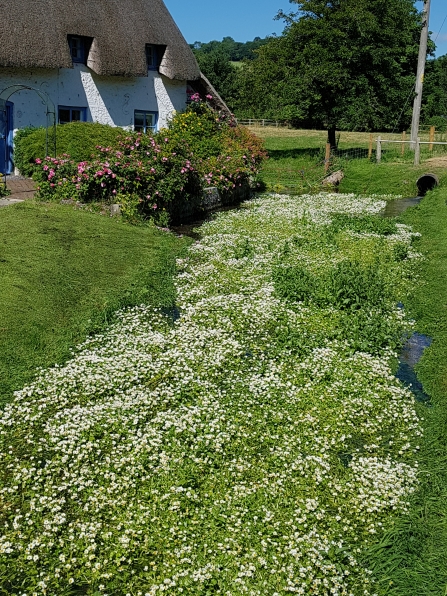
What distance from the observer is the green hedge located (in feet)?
66.1

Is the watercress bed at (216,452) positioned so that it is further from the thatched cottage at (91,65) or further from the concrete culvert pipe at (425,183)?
the concrete culvert pipe at (425,183)

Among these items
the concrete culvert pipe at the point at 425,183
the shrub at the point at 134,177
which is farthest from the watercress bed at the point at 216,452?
the concrete culvert pipe at the point at 425,183

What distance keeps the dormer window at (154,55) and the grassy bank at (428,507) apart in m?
21.0

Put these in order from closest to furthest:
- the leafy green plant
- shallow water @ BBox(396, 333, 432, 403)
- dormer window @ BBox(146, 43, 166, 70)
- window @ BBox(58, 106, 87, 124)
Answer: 1. shallow water @ BBox(396, 333, 432, 403)
2. the leafy green plant
3. window @ BBox(58, 106, 87, 124)
4. dormer window @ BBox(146, 43, 166, 70)

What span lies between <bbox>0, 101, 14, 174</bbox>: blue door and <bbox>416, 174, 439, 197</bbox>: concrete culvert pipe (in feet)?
55.5

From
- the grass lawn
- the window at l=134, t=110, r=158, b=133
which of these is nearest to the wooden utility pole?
the grass lawn

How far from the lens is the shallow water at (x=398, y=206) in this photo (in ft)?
75.1

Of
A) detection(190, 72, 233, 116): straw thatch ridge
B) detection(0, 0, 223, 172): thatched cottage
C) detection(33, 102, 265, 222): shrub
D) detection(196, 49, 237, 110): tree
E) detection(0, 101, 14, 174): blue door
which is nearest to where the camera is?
detection(33, 102, 265, 222): shrub

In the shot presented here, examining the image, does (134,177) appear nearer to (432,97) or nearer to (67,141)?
(67,141)

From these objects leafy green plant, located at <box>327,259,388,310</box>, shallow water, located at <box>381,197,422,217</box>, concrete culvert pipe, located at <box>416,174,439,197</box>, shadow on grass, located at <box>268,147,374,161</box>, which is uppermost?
shadow on grass, located at <box>268,147,374,161</box>

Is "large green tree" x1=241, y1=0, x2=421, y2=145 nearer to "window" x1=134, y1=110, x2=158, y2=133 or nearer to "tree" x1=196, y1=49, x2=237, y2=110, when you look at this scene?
"window" x1=134, y1=110, x2=158, y2=133

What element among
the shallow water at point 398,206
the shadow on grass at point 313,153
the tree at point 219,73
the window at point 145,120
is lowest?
the shallow water at point 398,206

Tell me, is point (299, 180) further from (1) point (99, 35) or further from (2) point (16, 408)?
(2) point (16, 408)

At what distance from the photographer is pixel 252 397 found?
8.38 metres
